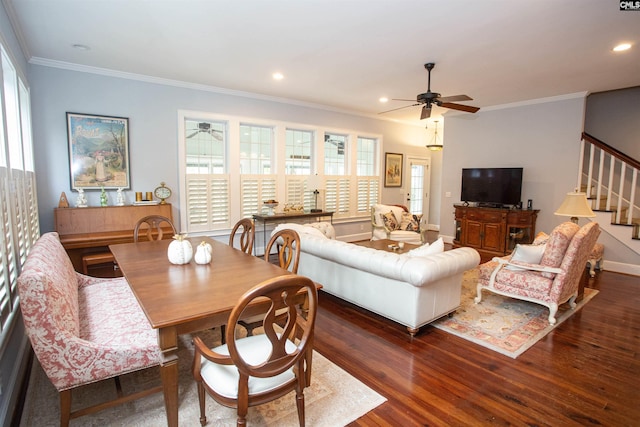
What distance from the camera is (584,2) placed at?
8.63 feet

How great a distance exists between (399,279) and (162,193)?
3767 millimetres

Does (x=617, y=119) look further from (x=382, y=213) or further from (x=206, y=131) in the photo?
(x=206, y=131)

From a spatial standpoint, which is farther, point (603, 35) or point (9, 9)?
point (603, 35)

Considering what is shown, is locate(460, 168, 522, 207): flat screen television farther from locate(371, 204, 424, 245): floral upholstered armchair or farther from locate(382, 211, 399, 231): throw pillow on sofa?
locate(382, 211, 399, 231): throw pillow on sofa

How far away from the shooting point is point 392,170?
26.4ft

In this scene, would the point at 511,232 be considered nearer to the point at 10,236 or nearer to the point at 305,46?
the point at 305,46

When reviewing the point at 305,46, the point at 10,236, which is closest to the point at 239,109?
the point at 305,46

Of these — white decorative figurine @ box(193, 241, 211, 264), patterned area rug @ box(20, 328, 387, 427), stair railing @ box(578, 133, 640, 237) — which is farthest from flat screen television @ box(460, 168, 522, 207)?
white decorative figurine @ box(193, 241, 211, 264)

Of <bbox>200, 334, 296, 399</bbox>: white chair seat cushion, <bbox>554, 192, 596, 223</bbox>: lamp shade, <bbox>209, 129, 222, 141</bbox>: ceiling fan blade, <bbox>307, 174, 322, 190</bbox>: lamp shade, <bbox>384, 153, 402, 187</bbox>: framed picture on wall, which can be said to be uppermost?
<bbox>209, 129, 222, 141</bbox>: ceiling fan blade

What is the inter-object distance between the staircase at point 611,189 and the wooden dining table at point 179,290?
569cm

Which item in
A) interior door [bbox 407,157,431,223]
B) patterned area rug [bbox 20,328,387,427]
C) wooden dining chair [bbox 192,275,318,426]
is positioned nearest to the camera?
wooden dining chair [bbox 192,275,318,426]

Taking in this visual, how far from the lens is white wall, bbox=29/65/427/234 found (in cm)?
412

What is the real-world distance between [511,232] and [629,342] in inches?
134

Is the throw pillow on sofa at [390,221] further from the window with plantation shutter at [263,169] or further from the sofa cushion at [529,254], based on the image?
the sofa cushion at [529,254]
